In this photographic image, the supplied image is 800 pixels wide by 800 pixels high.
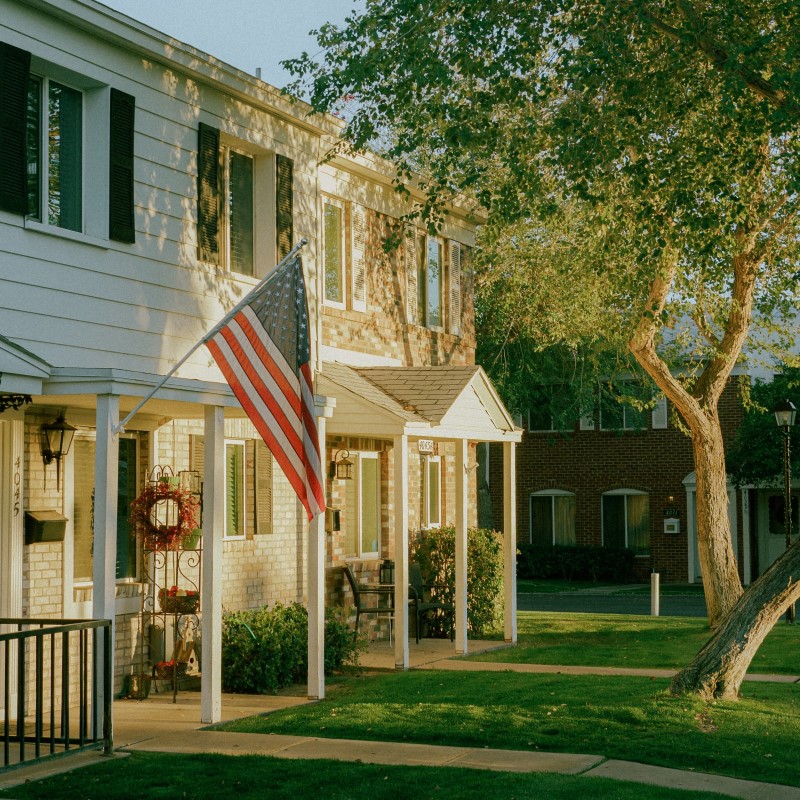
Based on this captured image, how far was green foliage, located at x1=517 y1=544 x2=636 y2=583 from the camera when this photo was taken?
35.4 meters

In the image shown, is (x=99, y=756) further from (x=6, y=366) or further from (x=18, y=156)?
(x=18, y=156)

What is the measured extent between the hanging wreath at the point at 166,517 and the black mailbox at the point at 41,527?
3.33 feet

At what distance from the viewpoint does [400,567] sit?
47.4ft

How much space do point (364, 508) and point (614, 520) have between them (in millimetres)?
20027

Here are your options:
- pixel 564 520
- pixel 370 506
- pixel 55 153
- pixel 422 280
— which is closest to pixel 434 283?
pixel 422 280

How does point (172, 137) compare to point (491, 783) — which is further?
point (172, 137)

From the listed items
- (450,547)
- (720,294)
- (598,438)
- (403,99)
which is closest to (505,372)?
(598,438)

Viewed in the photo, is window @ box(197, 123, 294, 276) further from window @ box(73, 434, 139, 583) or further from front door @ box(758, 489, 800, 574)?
front door @ box(758, 489, 800, 574)

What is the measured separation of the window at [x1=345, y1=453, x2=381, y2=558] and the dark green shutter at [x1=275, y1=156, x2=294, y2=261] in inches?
146

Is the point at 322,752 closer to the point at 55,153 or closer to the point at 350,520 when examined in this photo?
the point at 55,153

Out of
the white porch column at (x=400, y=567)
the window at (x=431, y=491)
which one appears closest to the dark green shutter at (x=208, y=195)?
the white porch column at (x=400, y=567)

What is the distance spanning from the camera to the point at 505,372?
31594mm

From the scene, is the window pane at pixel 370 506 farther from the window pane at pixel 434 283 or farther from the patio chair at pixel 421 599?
the window pane at pixel 434 283

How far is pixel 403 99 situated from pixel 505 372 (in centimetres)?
1839
